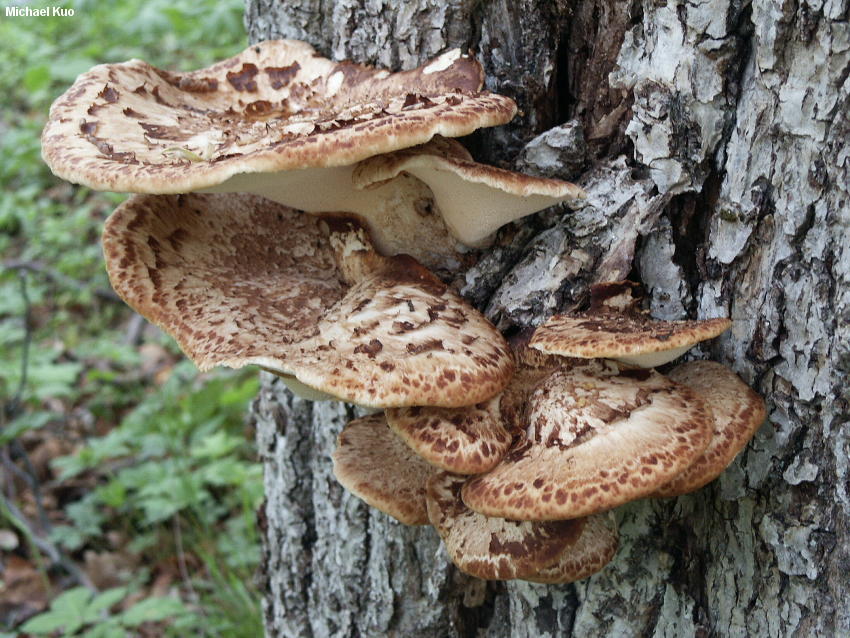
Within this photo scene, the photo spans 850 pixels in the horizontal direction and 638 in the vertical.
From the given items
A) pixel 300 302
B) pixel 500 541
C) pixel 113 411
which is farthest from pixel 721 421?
pixel 113 411

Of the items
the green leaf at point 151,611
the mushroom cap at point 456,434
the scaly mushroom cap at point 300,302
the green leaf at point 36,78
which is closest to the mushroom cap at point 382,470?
the mushroom cap at point 456,434

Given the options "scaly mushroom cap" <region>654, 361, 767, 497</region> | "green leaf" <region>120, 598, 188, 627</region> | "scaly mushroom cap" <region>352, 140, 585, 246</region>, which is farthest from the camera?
"green leaf" <region>120, 598, 188, 627</region>

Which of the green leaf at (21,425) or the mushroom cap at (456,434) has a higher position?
the mushroom cap at (456,434)

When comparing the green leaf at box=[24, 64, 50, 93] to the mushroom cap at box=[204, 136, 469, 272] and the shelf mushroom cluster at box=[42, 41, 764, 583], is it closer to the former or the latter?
the shelf mushroom cluster at box=[42, 41, 764, 583]

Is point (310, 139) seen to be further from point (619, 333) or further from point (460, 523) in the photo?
point (460, 523)

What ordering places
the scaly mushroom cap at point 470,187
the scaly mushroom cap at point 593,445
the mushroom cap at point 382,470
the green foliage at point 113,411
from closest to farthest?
the scaly mushroom cap at point 593,445, the scaly mushroom cap at point 470,187, the mushroom cap at point 382,470, the green foliage at point 113,411

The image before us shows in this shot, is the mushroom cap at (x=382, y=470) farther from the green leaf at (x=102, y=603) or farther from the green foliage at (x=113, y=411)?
the green leaf at (x=102, y=603)

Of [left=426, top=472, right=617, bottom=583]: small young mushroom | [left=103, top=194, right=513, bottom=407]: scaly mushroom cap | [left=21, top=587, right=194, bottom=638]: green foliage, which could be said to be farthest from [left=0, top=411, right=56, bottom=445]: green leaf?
[left=426, top=472, right=617, bottom=583]: small young mushroom

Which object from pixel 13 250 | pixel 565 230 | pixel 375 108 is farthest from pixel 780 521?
pixel 13 250
